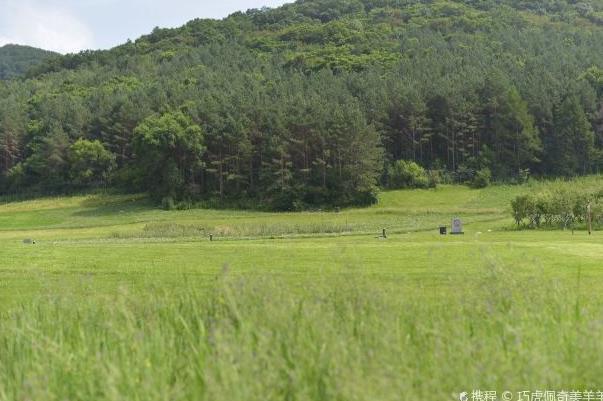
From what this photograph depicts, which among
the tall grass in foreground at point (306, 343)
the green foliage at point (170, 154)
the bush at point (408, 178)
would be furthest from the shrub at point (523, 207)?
the green foliage at point (170, 154)

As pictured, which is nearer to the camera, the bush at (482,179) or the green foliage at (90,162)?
the bush at (482,179)

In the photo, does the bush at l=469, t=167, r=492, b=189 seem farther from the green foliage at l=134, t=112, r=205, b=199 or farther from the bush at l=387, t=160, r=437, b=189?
the green foliage at l=134, t=112, r=205, b=199

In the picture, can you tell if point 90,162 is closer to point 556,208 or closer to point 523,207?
point 523,207

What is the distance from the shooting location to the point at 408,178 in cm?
8994

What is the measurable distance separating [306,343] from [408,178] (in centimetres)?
8450

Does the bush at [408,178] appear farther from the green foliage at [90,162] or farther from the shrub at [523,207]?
the green foliage at [90,162]

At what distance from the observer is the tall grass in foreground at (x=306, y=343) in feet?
20.2

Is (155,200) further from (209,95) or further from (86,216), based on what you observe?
(209,95)

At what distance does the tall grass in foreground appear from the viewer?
20.2 ft

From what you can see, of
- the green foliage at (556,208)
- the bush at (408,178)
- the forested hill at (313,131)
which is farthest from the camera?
the bush at (408,178)

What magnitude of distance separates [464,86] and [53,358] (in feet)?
344

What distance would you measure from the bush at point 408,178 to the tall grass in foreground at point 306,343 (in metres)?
80.7

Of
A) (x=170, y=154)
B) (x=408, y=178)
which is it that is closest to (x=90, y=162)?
(x=170, y=154)

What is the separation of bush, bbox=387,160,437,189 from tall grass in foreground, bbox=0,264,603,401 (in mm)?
80673
